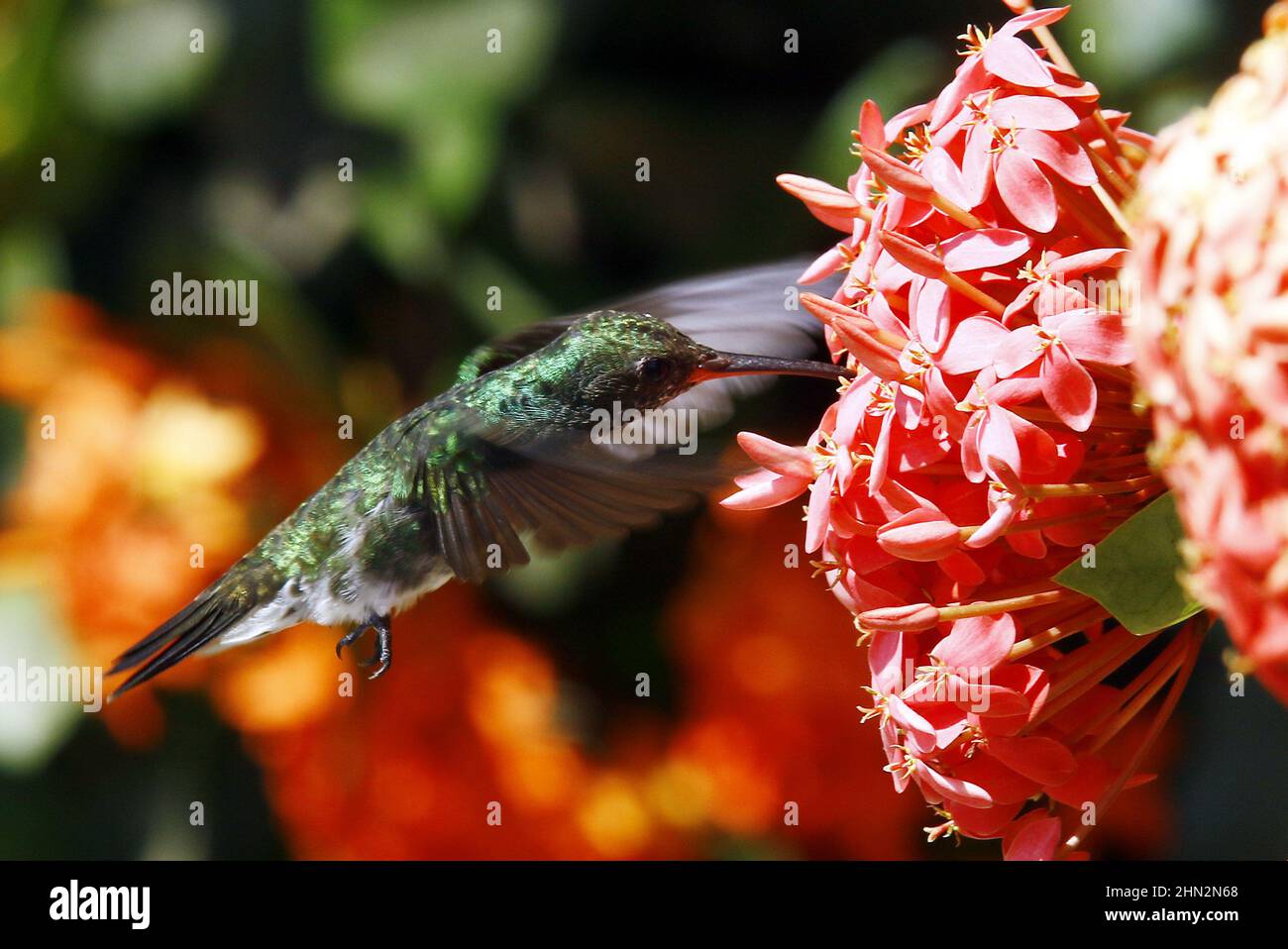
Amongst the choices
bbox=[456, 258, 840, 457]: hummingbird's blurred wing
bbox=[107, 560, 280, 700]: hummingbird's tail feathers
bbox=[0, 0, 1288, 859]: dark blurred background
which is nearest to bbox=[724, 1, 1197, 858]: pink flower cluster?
bbox=[456, 258, 840, 457]: hummingbird's blurred wing

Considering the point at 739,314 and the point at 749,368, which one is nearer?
the point at 749,368

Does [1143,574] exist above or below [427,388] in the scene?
below

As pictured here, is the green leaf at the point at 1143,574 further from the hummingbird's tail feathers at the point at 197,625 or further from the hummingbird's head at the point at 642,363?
the hummingbird's tail feathers at the point at 197,625

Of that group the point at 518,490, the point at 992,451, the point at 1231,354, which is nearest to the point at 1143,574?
the point at 992,451

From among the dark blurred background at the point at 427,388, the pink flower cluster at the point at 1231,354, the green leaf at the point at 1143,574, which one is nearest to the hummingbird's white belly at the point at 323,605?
the dark blurred background at the point at 427,388

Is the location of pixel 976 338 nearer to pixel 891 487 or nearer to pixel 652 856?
pixel 891 487

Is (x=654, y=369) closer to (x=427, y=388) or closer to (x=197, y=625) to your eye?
(x=197, y=625)

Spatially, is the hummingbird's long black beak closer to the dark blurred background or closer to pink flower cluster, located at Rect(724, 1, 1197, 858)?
pink flower cluster, located at Rect(724, 1, 1197, 858)
